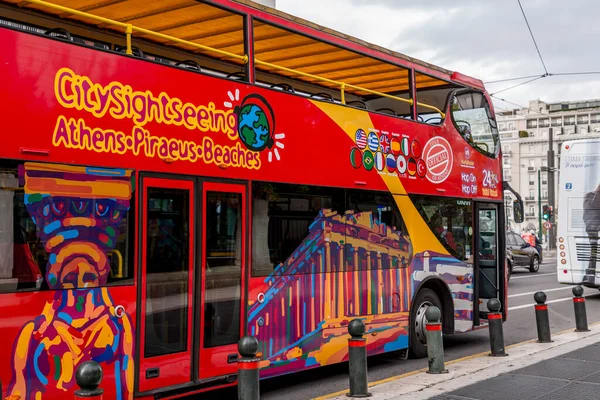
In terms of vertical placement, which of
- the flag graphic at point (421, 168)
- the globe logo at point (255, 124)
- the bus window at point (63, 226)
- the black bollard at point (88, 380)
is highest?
the globe logo at point (255, 124)

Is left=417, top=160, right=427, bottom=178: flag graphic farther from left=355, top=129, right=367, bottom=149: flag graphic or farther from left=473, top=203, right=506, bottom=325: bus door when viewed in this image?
left=473, top=203, right=506, bottom=325: bus door

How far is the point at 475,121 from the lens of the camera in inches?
446

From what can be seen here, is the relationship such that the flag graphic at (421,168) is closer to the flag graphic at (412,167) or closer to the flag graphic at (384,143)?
the flag graphic at (412,167)

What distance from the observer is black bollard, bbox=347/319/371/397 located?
Answer: 7.24 m

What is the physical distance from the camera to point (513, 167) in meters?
121

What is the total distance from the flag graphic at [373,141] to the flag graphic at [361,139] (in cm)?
11

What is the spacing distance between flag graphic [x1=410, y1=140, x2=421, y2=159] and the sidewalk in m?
2.88

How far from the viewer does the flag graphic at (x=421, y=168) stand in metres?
10.0

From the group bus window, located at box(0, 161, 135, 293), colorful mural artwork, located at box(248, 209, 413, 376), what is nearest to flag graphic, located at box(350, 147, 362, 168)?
colorful mural artwork, located at box(248, 209, 413, 376)

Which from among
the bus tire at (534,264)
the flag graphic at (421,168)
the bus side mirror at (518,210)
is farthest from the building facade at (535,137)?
the flag graphic at (421,168)

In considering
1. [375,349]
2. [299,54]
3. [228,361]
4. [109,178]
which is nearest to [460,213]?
[375,349]

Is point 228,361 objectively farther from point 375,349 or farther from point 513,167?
point 513,167

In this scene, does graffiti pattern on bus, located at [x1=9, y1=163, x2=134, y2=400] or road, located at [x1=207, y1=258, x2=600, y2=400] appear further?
road, located at [x1=207, y1=258, x2=600, y2=400]

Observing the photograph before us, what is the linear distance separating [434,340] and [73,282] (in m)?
4.66
